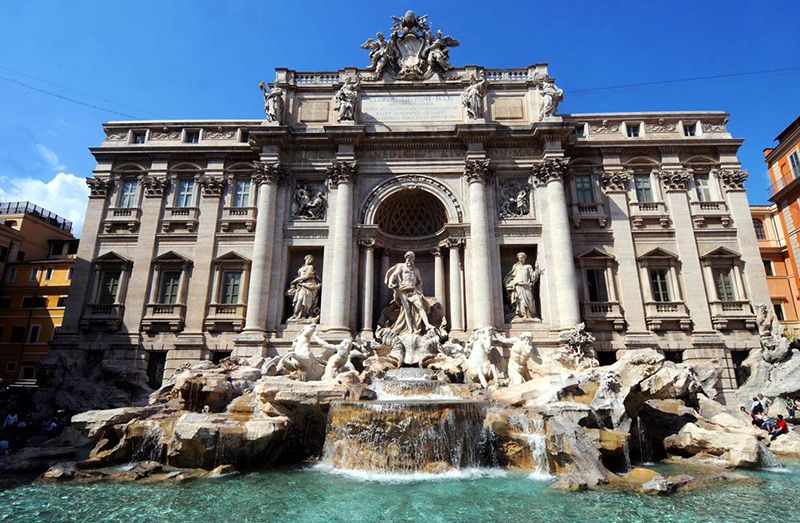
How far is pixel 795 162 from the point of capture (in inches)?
1080

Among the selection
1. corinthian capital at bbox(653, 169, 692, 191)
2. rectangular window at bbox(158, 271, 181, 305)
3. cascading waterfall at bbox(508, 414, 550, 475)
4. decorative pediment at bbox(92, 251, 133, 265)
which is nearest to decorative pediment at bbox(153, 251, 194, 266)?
rectangular window at bbox(158, 271, 181, 305)

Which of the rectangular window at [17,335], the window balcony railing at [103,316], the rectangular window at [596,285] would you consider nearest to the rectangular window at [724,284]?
the rectangular window at [596,285]

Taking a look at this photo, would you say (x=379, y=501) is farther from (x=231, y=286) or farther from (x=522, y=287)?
(x=231, y=286)

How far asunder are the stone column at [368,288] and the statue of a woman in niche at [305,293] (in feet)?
7.49

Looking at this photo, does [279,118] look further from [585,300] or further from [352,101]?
[585,300]

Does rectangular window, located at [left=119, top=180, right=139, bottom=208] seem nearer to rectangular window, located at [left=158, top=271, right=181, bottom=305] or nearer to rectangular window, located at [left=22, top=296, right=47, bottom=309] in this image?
rectangular window, located at [left=158, top=271, right=181, bottom=305]

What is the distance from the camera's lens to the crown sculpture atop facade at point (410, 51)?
22.8 meters

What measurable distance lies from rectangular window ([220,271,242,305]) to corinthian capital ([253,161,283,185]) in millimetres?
4861

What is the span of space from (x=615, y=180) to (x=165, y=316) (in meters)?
23.5

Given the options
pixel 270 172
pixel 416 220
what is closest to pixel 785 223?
pixel 416 220

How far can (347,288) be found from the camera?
19.6 meters

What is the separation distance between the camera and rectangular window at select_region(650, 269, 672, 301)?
66.8 feet

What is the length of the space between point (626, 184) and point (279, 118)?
18170mm

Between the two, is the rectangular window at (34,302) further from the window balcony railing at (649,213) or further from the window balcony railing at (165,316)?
the window balcony railing at (649,213)
